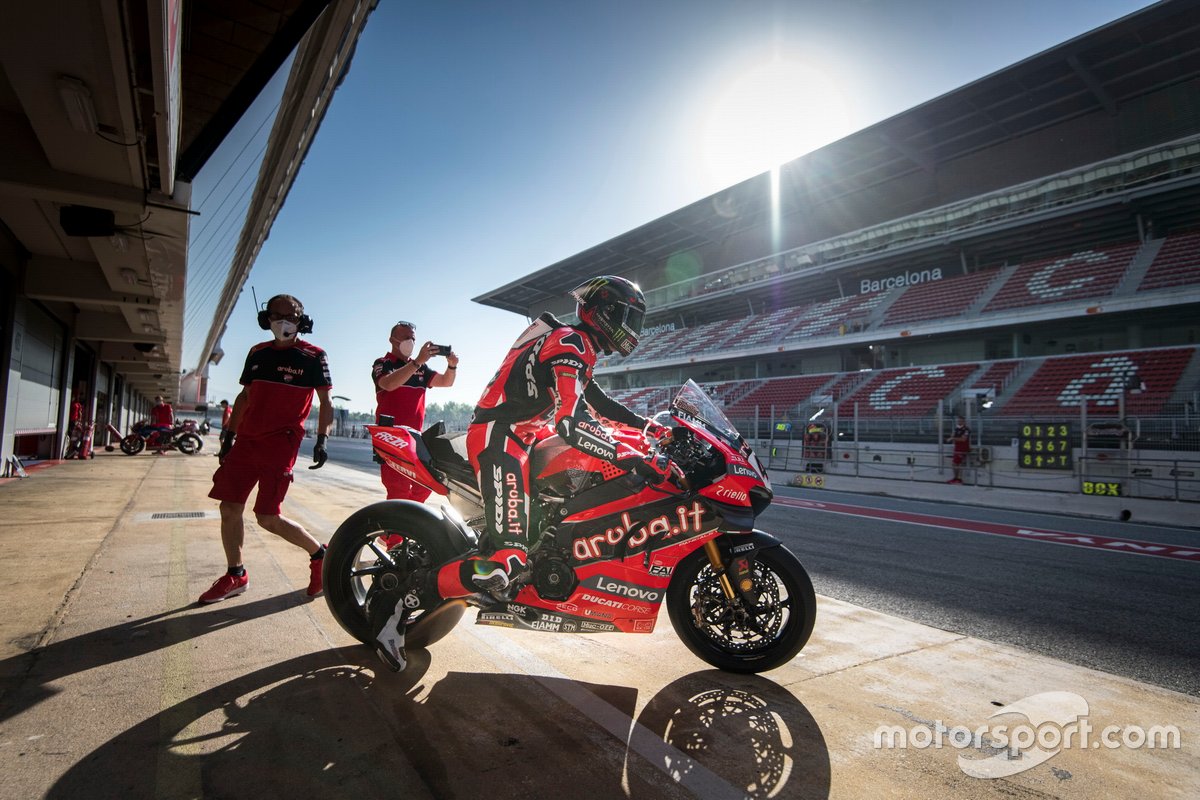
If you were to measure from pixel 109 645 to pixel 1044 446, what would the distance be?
18.0 m

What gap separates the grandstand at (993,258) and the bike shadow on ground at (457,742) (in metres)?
15.5

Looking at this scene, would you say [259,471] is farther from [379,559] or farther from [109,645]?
[379,559]

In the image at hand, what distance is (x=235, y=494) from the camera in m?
3.53

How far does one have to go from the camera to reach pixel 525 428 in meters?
2.80

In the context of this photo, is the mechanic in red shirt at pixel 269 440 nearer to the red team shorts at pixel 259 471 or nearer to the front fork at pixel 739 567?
the red team shorts at pixel 259 471

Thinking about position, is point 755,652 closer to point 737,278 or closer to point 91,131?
point 91,131

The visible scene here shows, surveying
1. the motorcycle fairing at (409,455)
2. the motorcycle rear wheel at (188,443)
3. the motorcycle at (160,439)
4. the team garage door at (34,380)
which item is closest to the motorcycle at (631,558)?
the motorcycle fairing at (409,455)

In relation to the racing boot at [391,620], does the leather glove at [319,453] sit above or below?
above

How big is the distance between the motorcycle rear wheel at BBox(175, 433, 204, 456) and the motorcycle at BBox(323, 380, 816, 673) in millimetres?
21318

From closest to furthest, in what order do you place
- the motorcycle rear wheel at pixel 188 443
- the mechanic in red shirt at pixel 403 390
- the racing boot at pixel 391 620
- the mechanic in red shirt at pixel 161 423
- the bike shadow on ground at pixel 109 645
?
1. the bike shadow on ground at pixel 109 645
2. the racing boot at pixel 391 620
3. the mechanic in red shirt at pixel 403 390
4. the mechanic in red shirt at pixel 161 423
5. the motorcycle rear wheel at pixel 188 443

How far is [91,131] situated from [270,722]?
620cm

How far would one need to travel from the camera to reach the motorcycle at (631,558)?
2.59 meters

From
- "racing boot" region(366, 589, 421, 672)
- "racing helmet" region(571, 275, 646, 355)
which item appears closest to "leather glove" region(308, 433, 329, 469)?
"racing boot" region(366, 589, 421, 672)

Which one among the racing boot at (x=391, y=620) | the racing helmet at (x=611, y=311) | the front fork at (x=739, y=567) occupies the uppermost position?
the racing helmet at (x=611, y=311)
